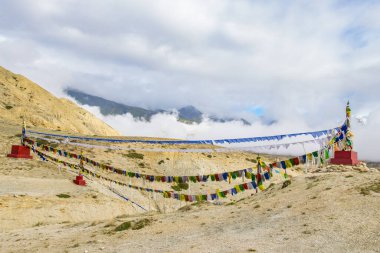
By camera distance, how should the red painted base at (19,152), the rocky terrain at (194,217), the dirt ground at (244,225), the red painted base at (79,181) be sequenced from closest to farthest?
the dirt ground at (244,225) → the rocky terrain at (194,217) → the red painted base at (79,181) → the red painted base at (19,152)

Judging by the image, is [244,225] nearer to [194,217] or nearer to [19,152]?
[194,217]

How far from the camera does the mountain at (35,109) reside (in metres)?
95.0

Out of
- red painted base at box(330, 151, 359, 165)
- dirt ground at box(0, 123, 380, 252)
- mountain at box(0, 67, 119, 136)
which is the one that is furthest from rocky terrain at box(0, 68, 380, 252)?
mountain at box(0, 67, 119, 136)

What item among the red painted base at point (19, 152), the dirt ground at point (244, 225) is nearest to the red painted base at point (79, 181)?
the red painted base at point (19, 152)

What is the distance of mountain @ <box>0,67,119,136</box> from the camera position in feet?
312

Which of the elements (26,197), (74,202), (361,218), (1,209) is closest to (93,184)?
(74,202)

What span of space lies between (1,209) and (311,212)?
72.3ft

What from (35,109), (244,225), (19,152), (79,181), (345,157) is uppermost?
(35,109)

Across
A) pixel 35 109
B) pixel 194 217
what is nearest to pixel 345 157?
pixel 194 217

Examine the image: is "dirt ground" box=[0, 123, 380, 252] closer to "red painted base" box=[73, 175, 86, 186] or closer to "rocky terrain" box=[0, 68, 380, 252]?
"rocky terrain" box=[0, 68, 380, 252]

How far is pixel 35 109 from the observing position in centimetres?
10481

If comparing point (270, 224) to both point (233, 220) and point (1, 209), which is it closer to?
point (233, 220)

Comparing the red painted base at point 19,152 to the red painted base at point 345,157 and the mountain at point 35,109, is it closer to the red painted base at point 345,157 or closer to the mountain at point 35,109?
the red painted base at point 345,157

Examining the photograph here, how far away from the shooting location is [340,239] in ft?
39.8
